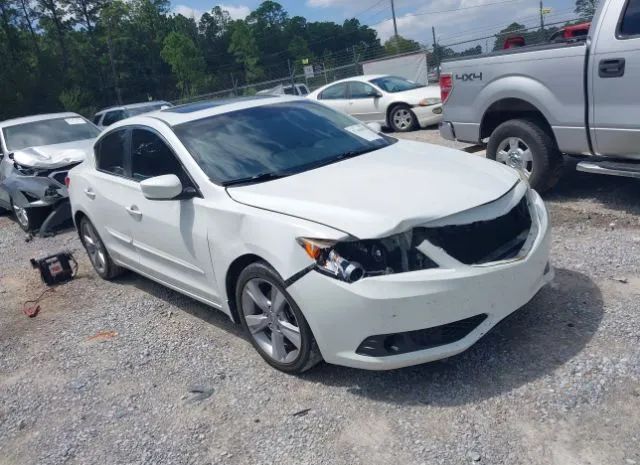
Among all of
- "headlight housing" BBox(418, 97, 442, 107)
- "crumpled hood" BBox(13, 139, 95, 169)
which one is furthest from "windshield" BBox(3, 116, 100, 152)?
"headlight housing" BBox(418, 97, 442, 107)

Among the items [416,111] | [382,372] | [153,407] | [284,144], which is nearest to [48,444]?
[153,407]

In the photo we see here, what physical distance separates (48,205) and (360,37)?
89130 millimetres

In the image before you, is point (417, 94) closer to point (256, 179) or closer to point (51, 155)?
point (51, 155)

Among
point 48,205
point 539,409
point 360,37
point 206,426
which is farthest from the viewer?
point 360,37

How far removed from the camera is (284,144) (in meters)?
4.30

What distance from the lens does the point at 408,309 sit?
3008 millimetres

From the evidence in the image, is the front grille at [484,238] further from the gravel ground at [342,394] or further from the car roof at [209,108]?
the car roof at [209,108]

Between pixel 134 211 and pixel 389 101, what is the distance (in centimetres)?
984

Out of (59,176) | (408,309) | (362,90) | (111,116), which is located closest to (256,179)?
(408,309)

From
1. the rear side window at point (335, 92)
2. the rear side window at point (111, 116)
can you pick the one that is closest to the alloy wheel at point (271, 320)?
the rear side window at point (335, 92)

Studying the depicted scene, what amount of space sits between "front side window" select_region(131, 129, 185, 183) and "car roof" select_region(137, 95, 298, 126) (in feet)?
0.57

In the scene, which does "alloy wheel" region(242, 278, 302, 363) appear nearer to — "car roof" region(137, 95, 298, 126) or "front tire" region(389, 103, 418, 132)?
"car roof" region(137, 95, 298, 126)

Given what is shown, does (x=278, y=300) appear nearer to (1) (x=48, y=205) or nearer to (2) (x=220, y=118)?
(2) (x=220, y=118)

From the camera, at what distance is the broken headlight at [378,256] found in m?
3.06
